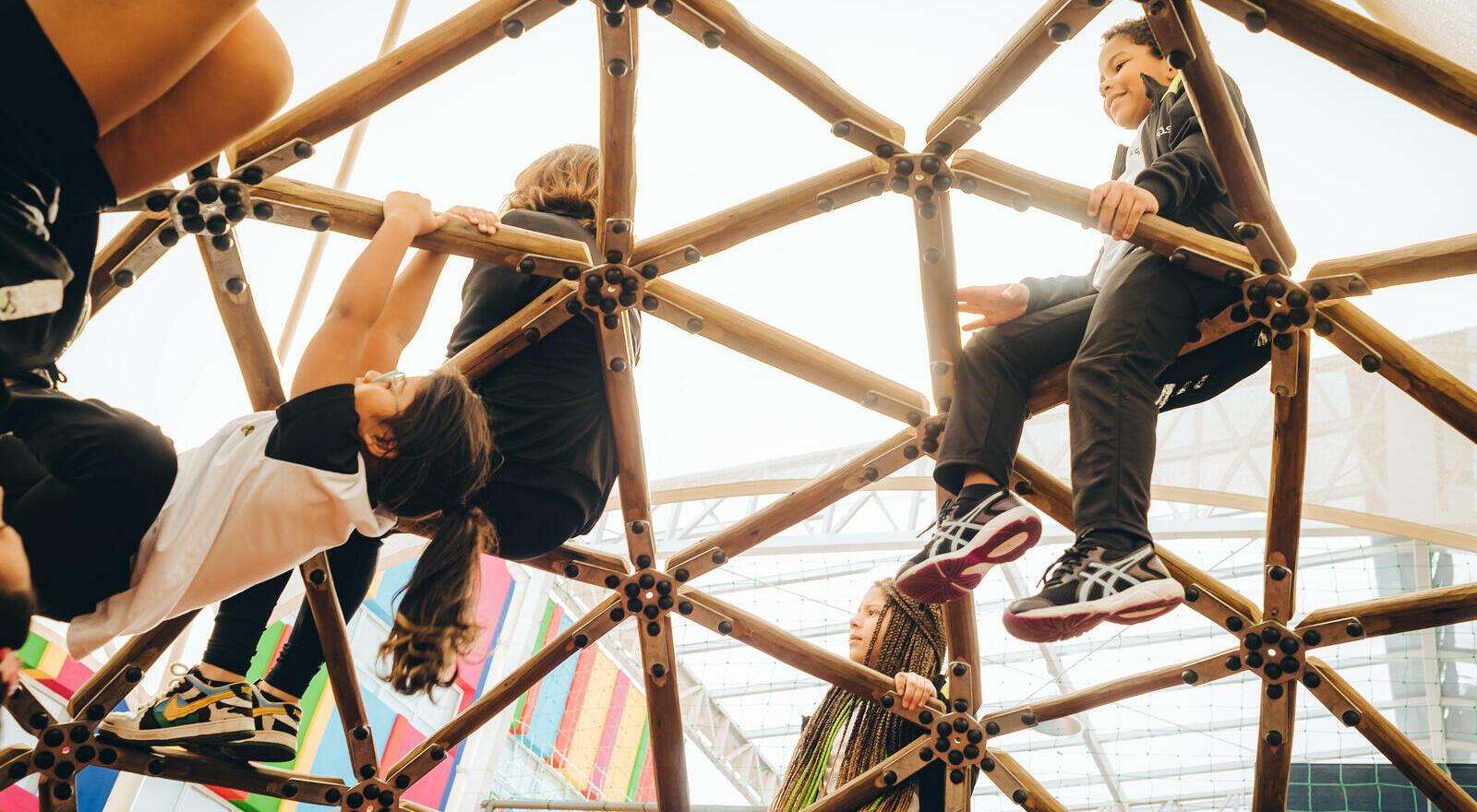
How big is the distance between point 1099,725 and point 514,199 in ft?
42.0

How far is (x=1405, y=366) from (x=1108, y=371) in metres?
1.25

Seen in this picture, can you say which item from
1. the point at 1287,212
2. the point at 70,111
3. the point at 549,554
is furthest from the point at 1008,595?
the point at 70,111

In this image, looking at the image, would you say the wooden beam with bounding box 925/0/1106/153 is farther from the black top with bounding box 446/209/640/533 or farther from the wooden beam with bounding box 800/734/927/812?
the wooden beam with bounding box 800/734/927/812

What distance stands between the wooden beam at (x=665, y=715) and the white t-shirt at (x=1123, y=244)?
7.32 ft

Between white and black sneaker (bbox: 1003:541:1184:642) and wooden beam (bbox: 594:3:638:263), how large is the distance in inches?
77.5

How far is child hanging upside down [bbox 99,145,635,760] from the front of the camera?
136 inches

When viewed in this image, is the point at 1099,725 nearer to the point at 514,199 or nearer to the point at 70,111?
the point at 514,199

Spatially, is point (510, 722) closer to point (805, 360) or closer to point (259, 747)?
point (259, 747)

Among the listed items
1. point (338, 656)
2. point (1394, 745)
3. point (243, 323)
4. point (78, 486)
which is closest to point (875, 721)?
Answer: point (1394, 745)

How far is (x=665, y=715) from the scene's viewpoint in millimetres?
5184

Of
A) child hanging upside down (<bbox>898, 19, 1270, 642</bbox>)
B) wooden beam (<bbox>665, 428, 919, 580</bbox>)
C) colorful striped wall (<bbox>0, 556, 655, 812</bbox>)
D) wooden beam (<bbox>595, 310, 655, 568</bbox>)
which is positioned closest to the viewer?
child hanging upside down (<bbox>898, 19, 1270, 642</bbox>)

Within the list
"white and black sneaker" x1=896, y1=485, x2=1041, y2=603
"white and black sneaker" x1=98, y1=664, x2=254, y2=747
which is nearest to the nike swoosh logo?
"white and black sneaker" x1=98, y1=664, x2=254, y2=747

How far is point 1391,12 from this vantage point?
160 inches

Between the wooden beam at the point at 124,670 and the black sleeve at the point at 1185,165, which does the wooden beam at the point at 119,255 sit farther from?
the black sleeve at the point at 1185,165
